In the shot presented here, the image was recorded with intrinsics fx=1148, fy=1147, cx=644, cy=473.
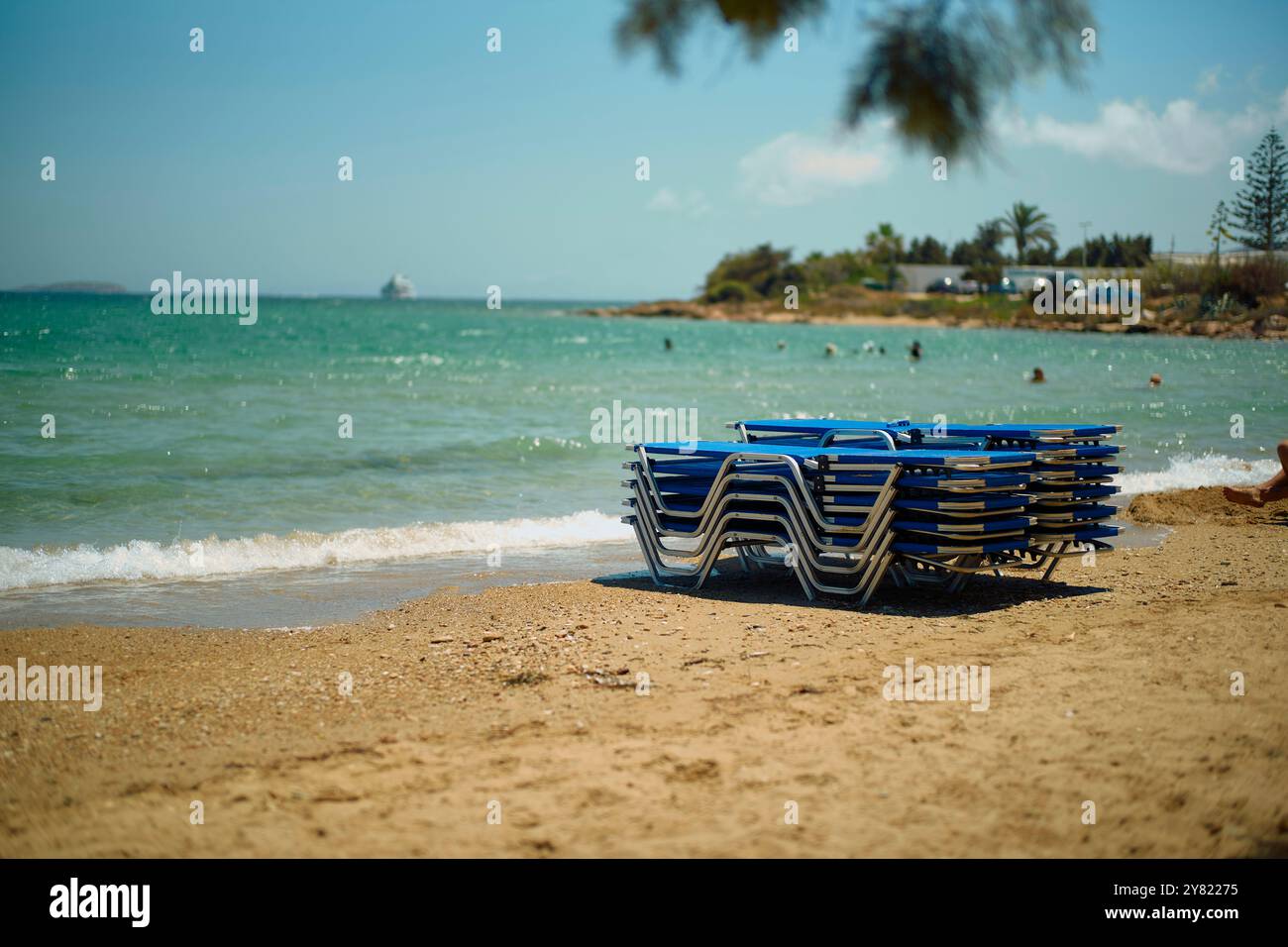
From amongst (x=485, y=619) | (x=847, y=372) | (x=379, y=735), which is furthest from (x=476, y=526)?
(x=847, y=372)

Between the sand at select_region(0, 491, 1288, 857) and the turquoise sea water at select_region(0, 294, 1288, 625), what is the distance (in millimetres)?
2462

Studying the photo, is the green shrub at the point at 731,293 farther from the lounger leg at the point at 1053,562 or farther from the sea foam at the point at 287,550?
Answer: the lounger leg at the point at 1053,562

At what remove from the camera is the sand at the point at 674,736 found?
3.93 m

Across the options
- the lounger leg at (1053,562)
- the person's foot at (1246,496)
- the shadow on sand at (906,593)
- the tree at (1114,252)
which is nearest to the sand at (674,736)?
the shadow on sand at (906,593)

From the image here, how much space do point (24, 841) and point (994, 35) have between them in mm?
4372

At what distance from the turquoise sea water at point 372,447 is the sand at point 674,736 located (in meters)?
2.46

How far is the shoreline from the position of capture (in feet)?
238

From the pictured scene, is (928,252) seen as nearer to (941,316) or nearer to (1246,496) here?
(941,316)

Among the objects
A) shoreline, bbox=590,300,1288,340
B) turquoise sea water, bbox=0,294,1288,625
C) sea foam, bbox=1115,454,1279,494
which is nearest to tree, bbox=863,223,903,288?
shoreline, bbox=590,300,1288,340

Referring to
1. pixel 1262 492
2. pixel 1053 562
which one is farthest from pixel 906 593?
pixel 1262 492

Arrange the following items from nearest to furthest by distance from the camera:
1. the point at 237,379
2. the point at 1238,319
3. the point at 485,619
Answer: the point at 485,619
the point at 237,379
the point at 1238,319

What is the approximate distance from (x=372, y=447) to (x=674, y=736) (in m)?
14.6

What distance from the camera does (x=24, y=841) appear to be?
13.2 feet
